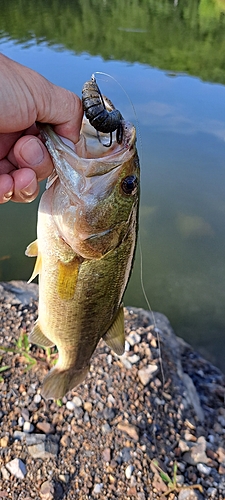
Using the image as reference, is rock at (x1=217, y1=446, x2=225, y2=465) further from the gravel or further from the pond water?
the pond water

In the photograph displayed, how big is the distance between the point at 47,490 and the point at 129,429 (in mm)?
647

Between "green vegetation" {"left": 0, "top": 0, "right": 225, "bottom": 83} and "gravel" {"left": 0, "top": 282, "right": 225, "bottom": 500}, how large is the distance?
41.3ft

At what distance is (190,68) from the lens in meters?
15.9

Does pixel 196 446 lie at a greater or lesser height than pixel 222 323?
greater

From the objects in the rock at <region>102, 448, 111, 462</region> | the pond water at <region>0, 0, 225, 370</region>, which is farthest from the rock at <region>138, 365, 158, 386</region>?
the pond water at <region>0, 0, 225, 370</region>

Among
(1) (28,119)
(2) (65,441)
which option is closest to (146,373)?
(2) (65,441)

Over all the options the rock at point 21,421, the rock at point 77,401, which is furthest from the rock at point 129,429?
the rock at point 21,421

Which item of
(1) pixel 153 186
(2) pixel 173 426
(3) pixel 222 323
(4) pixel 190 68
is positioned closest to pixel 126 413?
(2) pixel 173 426

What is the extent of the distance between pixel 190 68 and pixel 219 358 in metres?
14.2

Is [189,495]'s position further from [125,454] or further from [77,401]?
[77,401]

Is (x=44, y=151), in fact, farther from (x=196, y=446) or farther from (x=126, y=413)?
(x=196, y=446)

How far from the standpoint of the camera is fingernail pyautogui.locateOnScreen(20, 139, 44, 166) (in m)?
1.73

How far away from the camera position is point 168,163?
745cm

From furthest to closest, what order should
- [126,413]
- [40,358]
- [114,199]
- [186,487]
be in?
1. [40,358]
2. [126,413]
3. [186,487]
4. [114,199]
